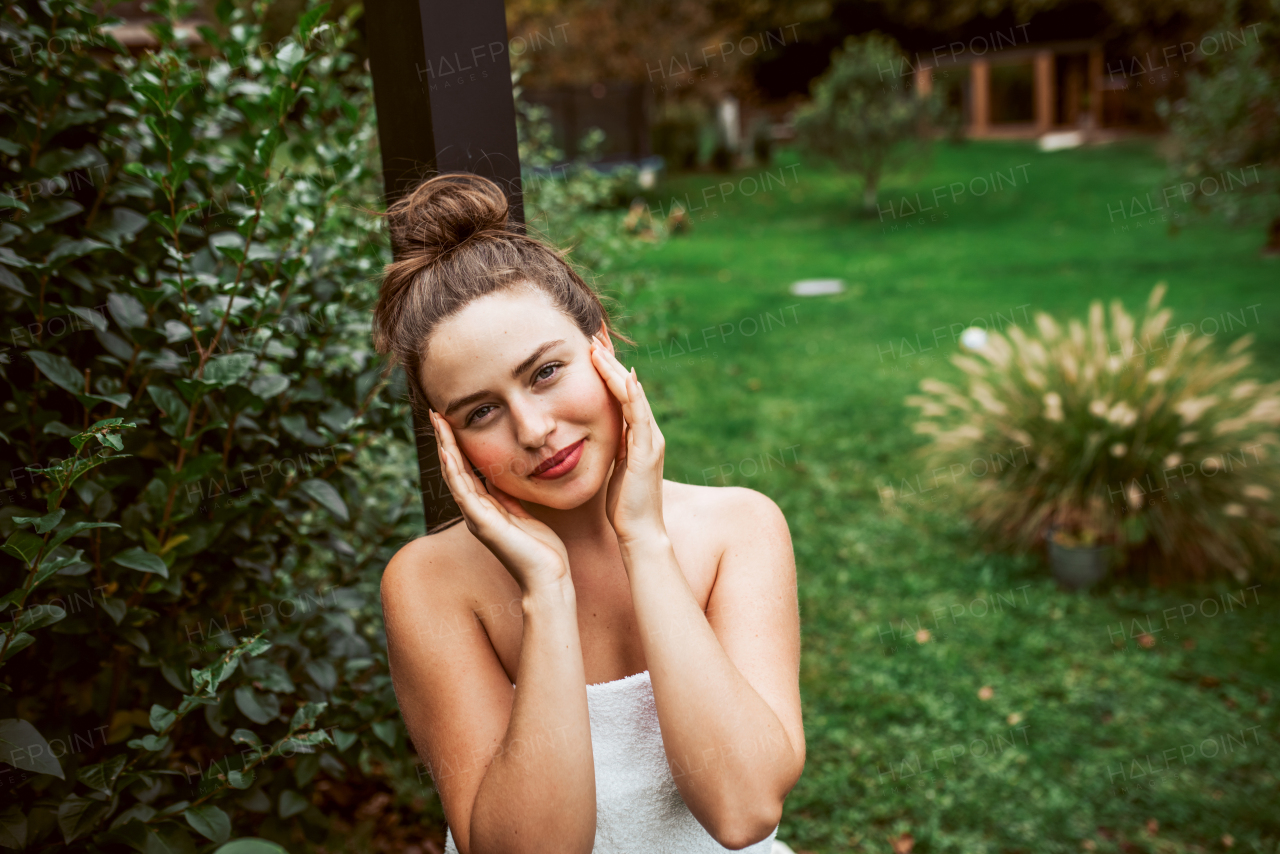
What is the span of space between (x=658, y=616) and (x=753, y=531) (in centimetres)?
36

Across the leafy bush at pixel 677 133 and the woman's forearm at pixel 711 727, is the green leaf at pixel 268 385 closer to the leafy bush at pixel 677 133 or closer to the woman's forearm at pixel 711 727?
the woman's forearm at pixel 711 727

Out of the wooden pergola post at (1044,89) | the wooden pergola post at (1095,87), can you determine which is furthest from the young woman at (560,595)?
the wooden pergola post at (1044,89)

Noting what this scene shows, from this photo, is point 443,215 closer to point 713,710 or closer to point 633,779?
point 713,710

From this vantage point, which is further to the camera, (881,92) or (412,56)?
(881,92)

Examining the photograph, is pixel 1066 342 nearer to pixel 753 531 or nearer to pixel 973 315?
pixel 753 531

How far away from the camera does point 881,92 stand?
16141 mm

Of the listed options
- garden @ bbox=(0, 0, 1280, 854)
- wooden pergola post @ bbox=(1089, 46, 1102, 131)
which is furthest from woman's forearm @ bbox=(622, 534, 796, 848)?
wooden pergola post @ bbox=(1089, 46, 1102, 131)

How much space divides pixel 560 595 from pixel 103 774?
2.91ft

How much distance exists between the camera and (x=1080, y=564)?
496 cm

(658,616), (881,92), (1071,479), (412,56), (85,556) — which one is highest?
(881,92)

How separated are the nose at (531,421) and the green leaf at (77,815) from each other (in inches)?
39.4

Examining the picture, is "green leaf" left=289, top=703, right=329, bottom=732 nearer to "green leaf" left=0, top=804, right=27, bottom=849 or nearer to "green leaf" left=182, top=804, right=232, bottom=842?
"green leaf" left=182, top=804, right=232, bottom=842

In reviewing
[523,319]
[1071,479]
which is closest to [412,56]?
[523,319]

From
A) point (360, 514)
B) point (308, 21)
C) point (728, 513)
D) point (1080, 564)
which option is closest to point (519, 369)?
point (728, 513)
